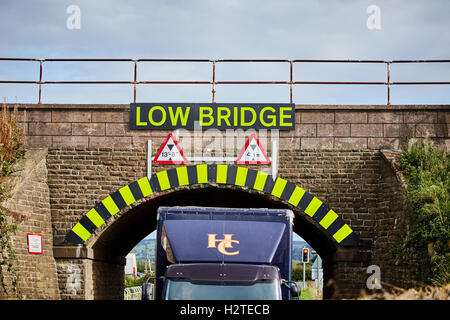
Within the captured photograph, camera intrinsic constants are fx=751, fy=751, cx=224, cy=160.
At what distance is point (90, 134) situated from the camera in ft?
63.6

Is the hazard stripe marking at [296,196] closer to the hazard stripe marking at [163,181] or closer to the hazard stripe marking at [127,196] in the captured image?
the hazard stripe marking at [163,181]

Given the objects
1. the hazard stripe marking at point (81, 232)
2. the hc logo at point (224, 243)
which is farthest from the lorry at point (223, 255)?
the hazard stripe marking at point (81, 232)

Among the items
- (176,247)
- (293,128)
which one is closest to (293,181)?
(293,128)

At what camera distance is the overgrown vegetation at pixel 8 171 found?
17.4 m

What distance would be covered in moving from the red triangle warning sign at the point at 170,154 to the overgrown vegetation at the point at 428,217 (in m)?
5.53

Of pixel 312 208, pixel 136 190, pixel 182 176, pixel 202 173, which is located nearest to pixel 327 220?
pixel 312 208

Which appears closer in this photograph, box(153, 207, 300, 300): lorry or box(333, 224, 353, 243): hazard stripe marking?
box(153, 207, 300, 300): lorry

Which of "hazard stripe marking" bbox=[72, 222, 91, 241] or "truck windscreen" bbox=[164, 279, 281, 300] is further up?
"hazard stripe marking" bbox=[72, 222, 91, 241]

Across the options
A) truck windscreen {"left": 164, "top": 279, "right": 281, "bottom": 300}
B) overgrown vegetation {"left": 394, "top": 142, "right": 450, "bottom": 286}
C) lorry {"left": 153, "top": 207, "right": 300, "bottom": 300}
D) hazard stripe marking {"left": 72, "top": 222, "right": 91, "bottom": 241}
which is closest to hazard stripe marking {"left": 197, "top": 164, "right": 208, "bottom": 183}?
hazard stripe marking {"left": 72, "top": 222, "right": 91, "bottom": 241}

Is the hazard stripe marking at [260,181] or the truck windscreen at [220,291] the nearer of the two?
the truck windscreen at [220,291]

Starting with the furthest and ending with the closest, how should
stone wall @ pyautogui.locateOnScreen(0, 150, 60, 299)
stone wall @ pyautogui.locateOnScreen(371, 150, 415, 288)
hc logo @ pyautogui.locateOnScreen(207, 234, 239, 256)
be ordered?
stone wall @ pyautogui.locateOnScreen(0, 150, 60, 299)
stone wall @ pyautogui.locateOnScreen(371, 150, 415, 288)
hc logo @ pyautogui.locateOnScreen(207, 234, 239, 256)

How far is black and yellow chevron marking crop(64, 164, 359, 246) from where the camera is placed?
18.8 m

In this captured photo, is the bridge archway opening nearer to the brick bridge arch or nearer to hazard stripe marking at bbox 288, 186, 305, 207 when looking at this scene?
the brick bridge arch

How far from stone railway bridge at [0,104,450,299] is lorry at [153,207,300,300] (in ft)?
19.6
